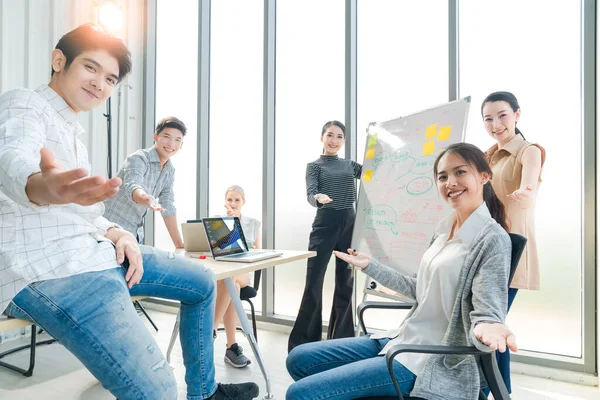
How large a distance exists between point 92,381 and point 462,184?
235cm

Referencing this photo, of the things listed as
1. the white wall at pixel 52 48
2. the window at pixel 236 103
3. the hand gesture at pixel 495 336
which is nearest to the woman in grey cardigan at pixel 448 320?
the hand gesture at pixel 495 336

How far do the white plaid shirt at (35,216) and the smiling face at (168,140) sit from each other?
136cm

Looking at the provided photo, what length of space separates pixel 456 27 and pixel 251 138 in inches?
73.9

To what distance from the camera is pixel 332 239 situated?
9.00 ft

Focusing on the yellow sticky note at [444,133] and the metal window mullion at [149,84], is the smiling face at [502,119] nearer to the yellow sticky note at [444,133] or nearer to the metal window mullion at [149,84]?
the yellow sticky note at [444,133]

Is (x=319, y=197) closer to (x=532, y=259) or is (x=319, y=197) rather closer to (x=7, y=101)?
(x=532, y=259)

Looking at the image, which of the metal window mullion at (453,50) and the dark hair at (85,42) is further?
the metal window mullion at (453,50)

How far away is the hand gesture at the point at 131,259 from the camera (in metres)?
1.06

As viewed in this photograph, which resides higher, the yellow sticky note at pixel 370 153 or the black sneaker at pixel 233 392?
the yellow sticky note at pixel 370 153

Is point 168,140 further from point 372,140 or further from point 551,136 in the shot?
point 551,136

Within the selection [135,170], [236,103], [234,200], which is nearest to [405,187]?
[234,200]

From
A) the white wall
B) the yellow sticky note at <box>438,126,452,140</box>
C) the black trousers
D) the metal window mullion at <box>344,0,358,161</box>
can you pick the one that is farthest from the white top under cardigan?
the white wall

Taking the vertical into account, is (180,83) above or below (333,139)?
above

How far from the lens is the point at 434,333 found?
1.18 meters
